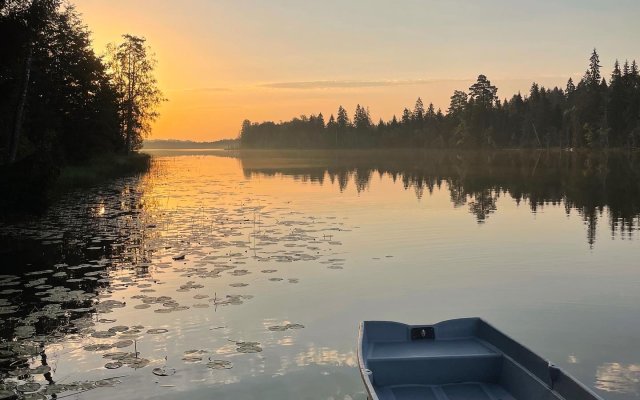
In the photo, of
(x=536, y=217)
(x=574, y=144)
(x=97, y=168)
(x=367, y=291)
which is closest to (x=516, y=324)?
(x=367, y=291)

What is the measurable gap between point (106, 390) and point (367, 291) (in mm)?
7135

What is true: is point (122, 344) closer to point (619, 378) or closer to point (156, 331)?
point (156, 331)

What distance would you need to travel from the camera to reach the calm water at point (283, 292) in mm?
8609

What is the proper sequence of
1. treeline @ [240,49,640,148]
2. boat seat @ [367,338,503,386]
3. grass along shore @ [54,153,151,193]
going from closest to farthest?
1. boat seat @ [367,338,503,386]
2. grass along shore @ [54,153,151,193]
3. treeline @ [240,49,640,148]

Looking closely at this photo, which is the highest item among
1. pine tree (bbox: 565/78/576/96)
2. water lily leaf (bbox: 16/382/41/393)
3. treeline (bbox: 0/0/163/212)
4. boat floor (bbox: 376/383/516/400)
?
pine tree (bbox: 565/78/576/96)

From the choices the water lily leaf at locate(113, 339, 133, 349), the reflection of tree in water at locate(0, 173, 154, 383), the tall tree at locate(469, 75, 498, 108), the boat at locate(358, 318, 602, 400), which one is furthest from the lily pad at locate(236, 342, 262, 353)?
the tall tree at locate(469, 75, 498, 108)

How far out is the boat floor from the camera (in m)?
7.59

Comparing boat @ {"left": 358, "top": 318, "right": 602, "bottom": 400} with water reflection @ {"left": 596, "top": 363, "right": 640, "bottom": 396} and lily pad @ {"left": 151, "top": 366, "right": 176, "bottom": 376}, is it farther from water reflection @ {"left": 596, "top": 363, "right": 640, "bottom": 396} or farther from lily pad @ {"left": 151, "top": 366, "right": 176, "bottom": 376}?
lily pad @ {"left": 151, "top": 366, "right": 176, "bottom": 376}

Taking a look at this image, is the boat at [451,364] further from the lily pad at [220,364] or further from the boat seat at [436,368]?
the lily pad at [220,364]

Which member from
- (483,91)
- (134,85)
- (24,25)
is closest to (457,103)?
(483,91)

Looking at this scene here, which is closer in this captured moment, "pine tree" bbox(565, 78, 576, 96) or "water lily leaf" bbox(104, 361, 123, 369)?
"water lily leaf" bbox(104, 361, 123, 369)

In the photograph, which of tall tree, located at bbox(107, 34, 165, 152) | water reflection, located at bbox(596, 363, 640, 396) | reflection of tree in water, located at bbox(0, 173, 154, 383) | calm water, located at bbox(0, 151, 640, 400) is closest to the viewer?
water reflection, located at bbox(596, 363, 640, 396)

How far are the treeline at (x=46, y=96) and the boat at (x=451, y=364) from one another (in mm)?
16185

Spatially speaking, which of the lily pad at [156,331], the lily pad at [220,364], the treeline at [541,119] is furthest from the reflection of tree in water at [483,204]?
the treeline at [541,119]
